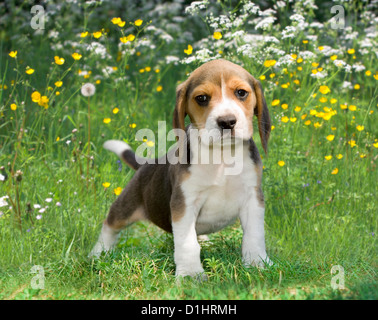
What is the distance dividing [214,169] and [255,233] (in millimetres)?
545

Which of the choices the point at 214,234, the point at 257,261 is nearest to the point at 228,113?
the point at 257,261

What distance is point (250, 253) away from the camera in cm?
411

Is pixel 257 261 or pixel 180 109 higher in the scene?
pixel 180 109

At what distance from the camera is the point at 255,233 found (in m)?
4.08

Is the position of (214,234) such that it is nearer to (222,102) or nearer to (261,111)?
(261,111)

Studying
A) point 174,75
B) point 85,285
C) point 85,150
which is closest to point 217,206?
point 85,285

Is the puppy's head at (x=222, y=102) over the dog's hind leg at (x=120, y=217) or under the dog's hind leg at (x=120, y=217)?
over

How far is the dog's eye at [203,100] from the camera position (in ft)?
12.8

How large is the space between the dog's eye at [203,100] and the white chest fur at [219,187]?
1.53 ft

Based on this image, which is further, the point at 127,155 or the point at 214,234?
the point at 214,234

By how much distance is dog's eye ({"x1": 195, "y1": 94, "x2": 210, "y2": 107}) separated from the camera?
12.8ft

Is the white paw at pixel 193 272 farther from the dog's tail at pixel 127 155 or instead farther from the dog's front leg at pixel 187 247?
the dog's tail at pixel 127 155

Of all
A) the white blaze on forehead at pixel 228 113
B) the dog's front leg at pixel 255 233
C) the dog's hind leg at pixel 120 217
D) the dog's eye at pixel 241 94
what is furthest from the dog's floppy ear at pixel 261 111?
the dog's hind leg at pixel 120 217

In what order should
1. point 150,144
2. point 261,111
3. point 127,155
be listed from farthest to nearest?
point 150,144
point 127,155
point 261,111
